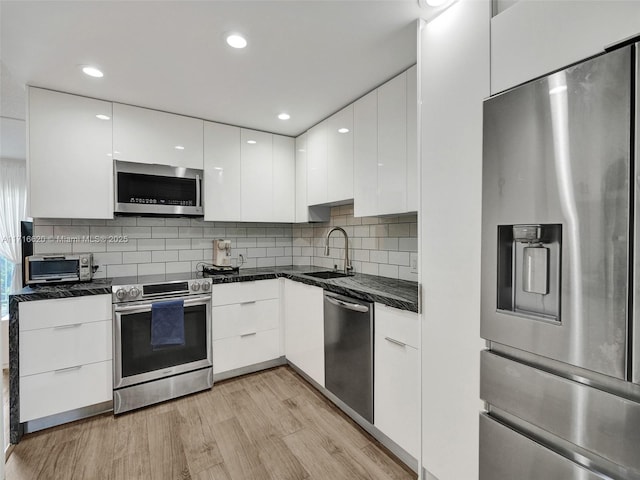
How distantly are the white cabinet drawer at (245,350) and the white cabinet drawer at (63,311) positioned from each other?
0.90 m

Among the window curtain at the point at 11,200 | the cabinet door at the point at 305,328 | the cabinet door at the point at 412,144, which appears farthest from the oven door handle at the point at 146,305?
the window curtain at the point at 11,200

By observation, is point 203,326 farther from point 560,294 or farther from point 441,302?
point 560,294

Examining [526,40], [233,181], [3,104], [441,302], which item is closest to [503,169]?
[526,40]

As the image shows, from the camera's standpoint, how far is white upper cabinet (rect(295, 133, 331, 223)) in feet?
10.2

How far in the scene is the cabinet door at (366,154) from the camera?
2.18 meters

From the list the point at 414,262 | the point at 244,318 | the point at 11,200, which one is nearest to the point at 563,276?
Result: the point at 414,262

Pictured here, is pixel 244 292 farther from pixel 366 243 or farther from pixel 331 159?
pixel 331 159

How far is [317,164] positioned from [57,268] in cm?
228

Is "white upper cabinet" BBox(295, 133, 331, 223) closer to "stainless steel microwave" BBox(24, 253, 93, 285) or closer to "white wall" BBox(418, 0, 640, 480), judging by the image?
"white wall" BBox(418, 0, 640, 480)

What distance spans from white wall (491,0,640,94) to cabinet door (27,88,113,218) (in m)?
2.72

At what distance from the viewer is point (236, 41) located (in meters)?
1.64

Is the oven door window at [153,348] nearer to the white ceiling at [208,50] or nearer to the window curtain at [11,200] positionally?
the white ceiling at [208,50]

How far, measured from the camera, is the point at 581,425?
0.88 meters

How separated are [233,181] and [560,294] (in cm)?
270
